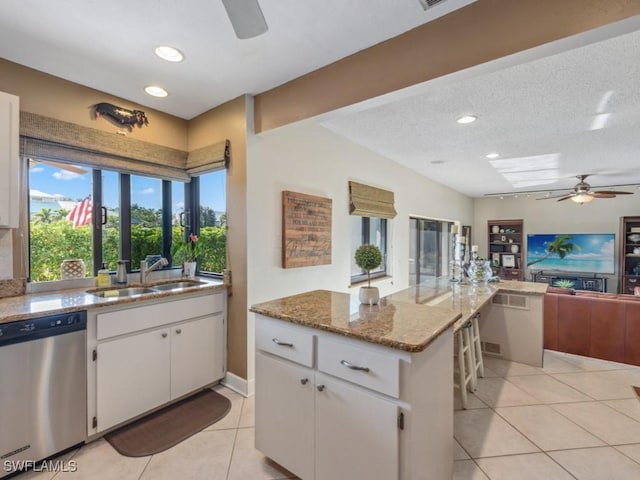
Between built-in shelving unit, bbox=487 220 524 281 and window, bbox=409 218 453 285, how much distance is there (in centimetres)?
234

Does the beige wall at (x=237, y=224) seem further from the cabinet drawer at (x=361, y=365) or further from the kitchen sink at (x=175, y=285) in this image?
the cabinet drawer at (x=361, y=365)

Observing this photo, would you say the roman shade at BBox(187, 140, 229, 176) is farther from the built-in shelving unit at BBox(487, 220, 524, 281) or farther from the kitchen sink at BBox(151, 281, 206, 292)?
the built-in shelving unit at BBox(487, 220, 524, 281)

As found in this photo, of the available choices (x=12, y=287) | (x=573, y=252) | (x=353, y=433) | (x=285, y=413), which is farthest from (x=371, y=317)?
(x=573, y=252)

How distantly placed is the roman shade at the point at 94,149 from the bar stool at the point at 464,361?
116 inches

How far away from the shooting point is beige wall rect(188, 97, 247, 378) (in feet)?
8.48

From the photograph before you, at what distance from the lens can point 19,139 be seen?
6.70 feet

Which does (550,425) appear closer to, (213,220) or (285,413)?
(285,413)

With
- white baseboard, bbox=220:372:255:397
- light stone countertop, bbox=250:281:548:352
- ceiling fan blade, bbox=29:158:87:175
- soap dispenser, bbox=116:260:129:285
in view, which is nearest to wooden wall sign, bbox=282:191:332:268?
light stone countertop, bbox=250:281:548:352

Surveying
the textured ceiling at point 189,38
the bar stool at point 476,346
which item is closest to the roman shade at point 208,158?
the textured ceiling at point 189,38

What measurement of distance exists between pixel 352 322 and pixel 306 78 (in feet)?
5.97

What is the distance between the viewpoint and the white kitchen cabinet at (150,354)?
1988 mm

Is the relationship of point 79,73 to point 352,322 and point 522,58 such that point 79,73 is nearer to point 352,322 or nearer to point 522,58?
point 352,322

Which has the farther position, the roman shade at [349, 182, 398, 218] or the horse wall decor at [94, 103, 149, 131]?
the roman shade at [349, 182, 398, 218]

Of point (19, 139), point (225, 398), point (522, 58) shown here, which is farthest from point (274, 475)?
point (19, 139)
